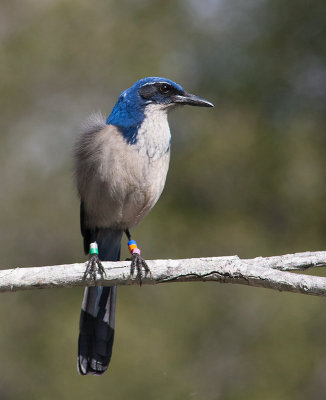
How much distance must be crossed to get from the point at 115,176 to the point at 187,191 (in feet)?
18.9

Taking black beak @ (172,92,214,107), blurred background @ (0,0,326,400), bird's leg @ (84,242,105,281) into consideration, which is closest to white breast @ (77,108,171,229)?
black beak @ (172,92,214,107)

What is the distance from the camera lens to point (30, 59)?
14.4 m

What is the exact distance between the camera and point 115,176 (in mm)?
6195

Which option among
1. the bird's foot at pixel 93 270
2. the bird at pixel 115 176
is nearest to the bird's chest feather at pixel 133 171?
the bird at pixel 115 176

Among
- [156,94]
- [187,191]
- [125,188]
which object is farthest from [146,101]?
[187,191]

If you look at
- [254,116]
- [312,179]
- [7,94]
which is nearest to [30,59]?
[7,94]

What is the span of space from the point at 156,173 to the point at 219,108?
254 inches

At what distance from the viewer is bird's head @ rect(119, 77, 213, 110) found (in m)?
6.61

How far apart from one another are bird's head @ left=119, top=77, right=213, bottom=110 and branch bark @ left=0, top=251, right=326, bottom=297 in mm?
1961

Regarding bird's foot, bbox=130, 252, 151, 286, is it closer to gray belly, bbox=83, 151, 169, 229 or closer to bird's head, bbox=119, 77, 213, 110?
gray belly, bbox=83, 151, 169, 229

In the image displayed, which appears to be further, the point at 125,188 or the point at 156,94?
the point at 156,94

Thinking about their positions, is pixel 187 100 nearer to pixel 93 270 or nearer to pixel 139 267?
pixel 139 267

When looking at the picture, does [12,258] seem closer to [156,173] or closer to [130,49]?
[130,49]

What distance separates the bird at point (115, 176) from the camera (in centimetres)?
624
